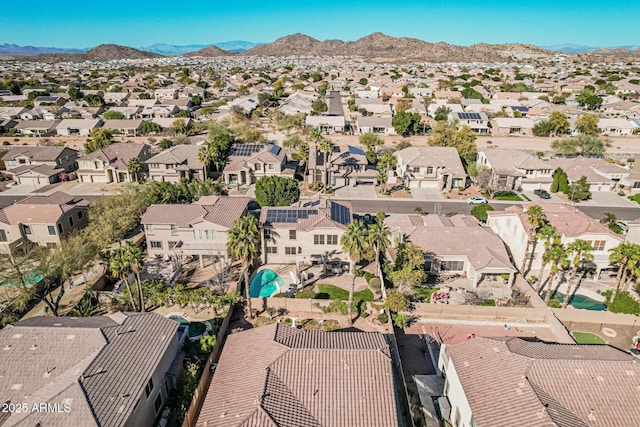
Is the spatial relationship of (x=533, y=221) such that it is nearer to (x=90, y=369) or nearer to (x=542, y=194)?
(x=542, y=194)

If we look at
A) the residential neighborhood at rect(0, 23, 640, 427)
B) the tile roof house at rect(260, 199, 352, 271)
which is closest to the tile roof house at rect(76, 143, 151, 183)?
the residential neighborhood at rect(0, 23, 640, 427)

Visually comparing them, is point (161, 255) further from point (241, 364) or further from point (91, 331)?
point (241, 364)

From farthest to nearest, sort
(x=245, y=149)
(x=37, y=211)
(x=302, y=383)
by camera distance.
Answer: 1. (x=245, y=149)
2. (x=37, y=211)
3. (x=302, y=383)

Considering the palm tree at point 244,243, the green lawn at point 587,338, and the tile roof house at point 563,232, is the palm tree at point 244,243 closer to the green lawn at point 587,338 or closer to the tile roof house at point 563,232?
the tile roof house at point 563,232

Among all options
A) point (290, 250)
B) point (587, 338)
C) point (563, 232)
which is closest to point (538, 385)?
point (587, 338)

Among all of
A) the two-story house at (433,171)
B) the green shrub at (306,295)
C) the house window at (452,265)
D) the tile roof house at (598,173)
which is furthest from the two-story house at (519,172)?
the green shrub at (306,295)

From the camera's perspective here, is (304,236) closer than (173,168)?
Yes

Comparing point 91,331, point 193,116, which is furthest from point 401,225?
point 193,116

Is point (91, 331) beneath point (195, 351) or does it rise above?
above
